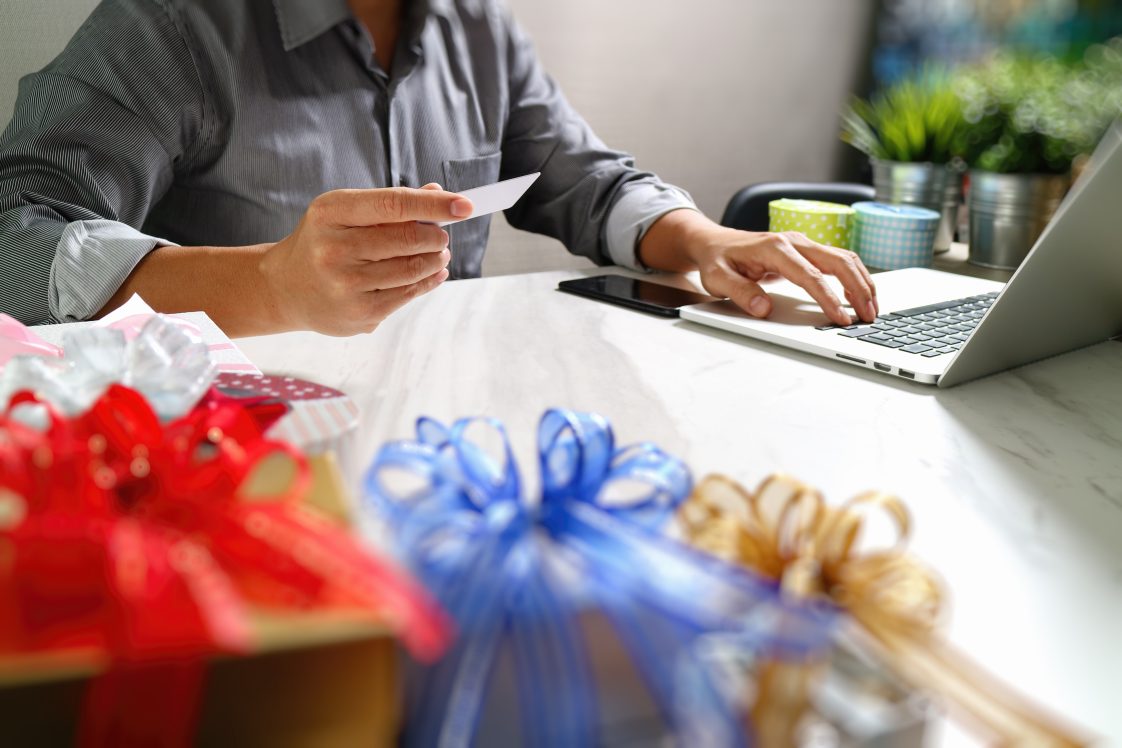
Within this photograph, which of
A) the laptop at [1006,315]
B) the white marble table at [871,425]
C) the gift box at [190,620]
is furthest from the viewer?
the laptop at [1006,315]

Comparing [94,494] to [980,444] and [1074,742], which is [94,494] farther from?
[980,444]

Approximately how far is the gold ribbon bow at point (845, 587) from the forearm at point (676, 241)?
2.42 ft

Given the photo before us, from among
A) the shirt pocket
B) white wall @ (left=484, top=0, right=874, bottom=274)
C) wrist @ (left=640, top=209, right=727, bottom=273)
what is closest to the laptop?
wrist @ (left=640, top=209, right=727, bottom=273)

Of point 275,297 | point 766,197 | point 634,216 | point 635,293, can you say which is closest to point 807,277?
point 635,293

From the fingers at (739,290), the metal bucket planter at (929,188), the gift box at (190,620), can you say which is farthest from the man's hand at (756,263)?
the gift box at (190,620)

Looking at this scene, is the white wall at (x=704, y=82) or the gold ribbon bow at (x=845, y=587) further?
the white wall at (x=704, y=82)

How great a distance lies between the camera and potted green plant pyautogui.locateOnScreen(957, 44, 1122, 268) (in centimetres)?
120

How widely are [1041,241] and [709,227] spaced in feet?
1.67

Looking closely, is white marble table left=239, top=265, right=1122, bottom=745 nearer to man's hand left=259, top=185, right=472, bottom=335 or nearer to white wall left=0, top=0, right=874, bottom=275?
man's hand left=259, top=185, right=472, bottom=335

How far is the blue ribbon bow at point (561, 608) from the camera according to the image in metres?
0.26

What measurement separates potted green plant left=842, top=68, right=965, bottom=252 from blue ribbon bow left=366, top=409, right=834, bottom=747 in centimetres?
121

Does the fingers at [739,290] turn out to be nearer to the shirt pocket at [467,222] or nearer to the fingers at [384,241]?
the fingers at [384,241]

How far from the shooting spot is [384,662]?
254 millimetres

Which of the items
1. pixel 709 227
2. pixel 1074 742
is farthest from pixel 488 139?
pixel 1074 742
